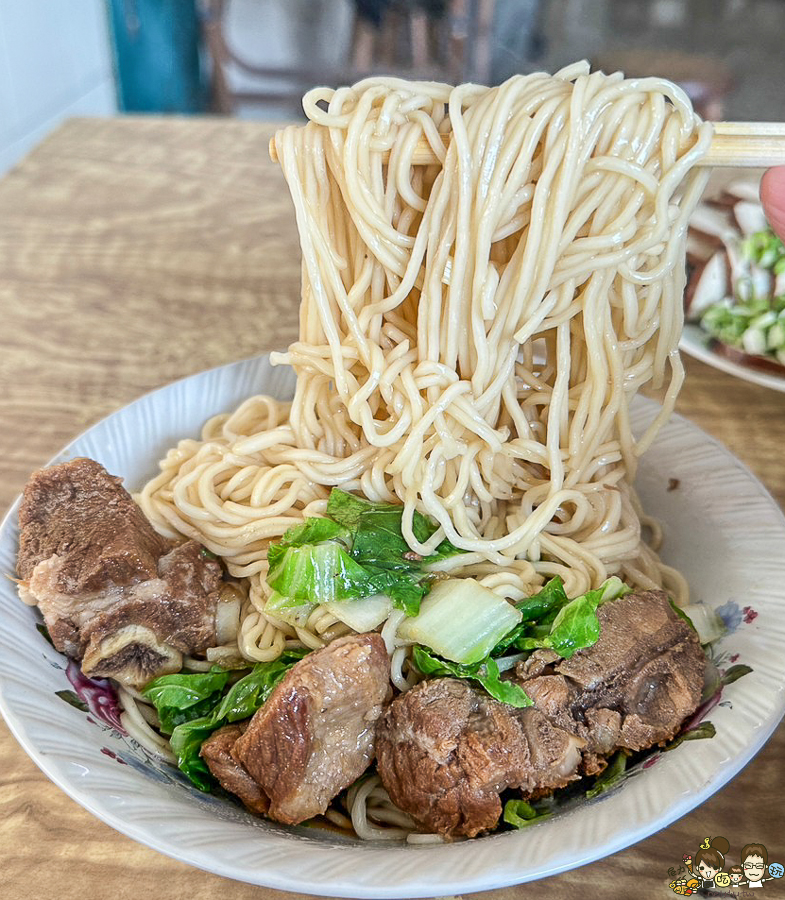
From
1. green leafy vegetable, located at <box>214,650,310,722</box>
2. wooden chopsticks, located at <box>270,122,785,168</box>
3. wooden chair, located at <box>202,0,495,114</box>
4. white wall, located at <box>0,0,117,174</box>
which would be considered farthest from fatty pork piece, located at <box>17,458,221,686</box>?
wooden chair, located at <box>202,0,495,114</box>

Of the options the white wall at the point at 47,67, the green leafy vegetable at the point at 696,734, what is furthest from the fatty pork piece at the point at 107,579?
the white wall at the point at 47,67

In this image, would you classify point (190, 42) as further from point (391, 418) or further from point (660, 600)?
point (660, 600)

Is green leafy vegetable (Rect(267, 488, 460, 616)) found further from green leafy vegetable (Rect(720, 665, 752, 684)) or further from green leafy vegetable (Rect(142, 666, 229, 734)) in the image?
green leafy vegetable (Rect(720, 665, 752, 684))

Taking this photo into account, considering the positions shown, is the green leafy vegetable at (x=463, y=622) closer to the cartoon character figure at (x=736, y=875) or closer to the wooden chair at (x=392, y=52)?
the cartoon character figure at (x=736, y=875)

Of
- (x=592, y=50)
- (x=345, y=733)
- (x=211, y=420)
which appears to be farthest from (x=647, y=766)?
(x=592, y=50)

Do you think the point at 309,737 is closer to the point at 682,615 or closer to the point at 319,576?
the point at 319,576

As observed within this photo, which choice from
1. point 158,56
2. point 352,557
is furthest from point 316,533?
point 158,56
